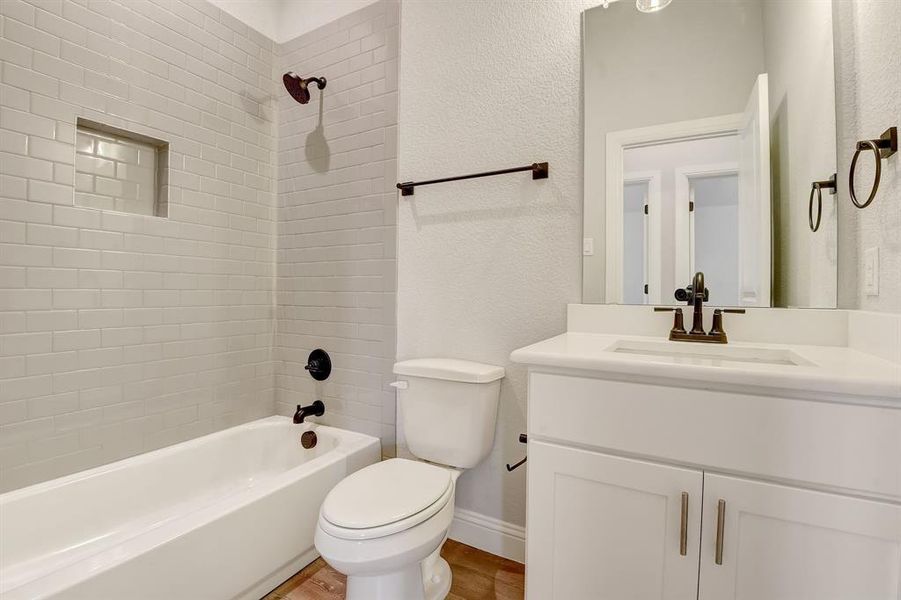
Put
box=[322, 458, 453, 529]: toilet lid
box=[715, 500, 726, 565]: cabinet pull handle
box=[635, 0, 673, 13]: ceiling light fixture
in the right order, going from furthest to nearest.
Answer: box=[635, 0, 673, 13]: ceiling light fixture
box=[322, 458, 453, 529]: toilet lid
box=[715, 500, 726, 565]: cabinet pull handle

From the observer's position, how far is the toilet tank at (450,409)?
5.14 ft

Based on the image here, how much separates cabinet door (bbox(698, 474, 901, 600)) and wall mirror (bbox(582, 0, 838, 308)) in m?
0.69

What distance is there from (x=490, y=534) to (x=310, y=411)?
104cm

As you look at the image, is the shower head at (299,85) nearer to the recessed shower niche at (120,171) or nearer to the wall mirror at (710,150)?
the recessed shower niche at (120,171)

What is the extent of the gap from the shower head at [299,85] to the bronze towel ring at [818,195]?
2.11 m

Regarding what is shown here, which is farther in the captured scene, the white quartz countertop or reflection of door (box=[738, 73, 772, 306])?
reflection of door (box=[738, 73, 772, 306])

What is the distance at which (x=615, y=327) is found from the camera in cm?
147

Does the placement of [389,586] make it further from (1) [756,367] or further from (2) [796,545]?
(1) [756,367]

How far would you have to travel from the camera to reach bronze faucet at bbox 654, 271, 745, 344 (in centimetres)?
127

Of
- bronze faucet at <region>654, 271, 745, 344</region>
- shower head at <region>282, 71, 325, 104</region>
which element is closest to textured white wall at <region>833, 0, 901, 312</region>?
bronze faucet at <region>654, 271, 745, 344</region>

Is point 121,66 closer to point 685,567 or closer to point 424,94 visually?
point 424,94

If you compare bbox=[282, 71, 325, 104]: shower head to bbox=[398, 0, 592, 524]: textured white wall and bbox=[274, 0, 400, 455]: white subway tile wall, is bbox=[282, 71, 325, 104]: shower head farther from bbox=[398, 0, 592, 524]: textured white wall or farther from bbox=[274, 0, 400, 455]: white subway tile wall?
bbox=[398, 0, 592, 524]: textured white wall

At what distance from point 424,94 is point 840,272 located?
165cm

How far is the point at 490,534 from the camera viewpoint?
1.71m
